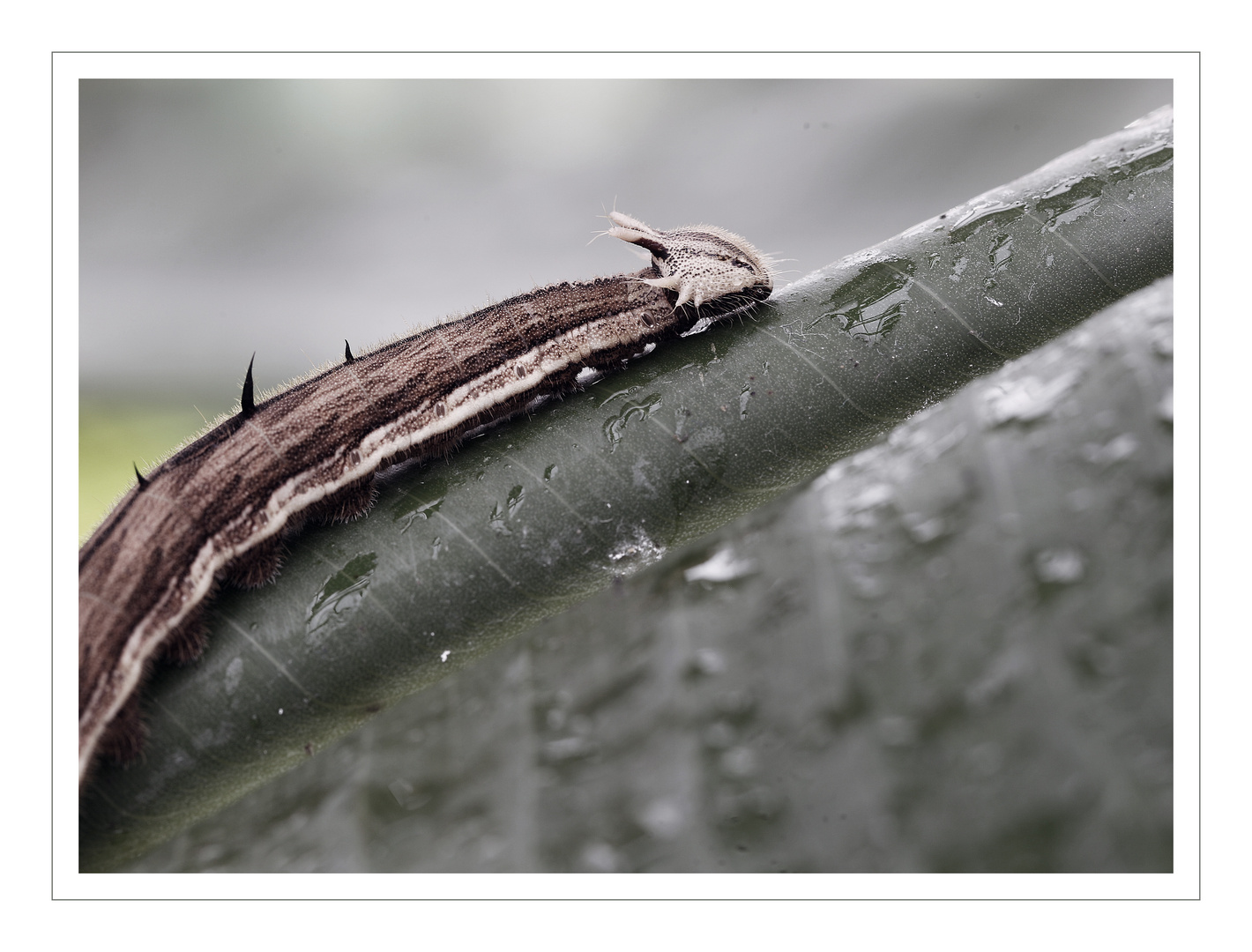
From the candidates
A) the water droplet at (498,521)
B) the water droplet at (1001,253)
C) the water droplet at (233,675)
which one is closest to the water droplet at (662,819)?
the water droplet at (498,521)

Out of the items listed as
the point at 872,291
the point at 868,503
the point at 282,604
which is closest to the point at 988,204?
the point at 872,291

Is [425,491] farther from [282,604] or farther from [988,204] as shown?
[988,204]

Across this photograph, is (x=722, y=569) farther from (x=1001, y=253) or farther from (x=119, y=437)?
(x=119, y=437)

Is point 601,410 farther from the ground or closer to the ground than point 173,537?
farther from the ground

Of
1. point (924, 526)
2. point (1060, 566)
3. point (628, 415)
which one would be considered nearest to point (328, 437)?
point (628, 415)

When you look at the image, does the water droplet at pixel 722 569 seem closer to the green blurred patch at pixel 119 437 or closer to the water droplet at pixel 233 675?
the water droplet at pixel 233 675

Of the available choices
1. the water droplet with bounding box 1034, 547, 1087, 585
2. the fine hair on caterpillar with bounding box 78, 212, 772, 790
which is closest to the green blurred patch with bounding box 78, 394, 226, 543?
the fine hair on caterpillar with bounding box 78, 212, 772, 790

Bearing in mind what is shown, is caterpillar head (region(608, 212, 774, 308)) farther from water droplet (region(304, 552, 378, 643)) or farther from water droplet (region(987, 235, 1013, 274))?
water droplet (region(304, 552, 378, 643))

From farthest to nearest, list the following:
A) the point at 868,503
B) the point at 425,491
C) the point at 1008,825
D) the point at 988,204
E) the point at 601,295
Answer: the point at 601,295
the point at 988,204
the point at 425,491
the point at 868,503
the point at 1008,825
